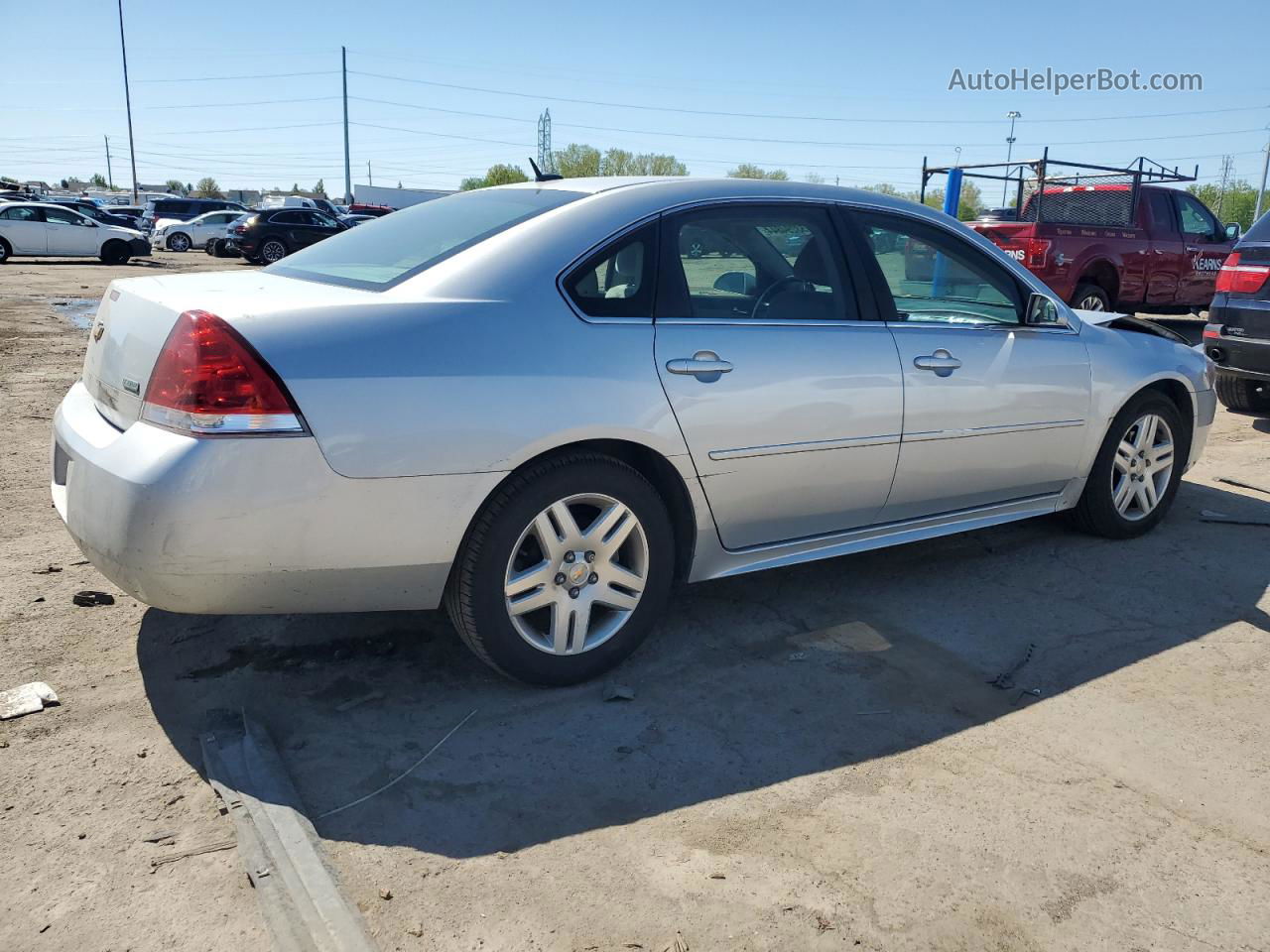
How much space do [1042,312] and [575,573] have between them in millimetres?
2471

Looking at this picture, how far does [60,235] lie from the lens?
25.9 meters

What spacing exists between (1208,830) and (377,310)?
8.54ft

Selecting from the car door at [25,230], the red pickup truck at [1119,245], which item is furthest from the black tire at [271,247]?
the red pickup truck at [1119,245]

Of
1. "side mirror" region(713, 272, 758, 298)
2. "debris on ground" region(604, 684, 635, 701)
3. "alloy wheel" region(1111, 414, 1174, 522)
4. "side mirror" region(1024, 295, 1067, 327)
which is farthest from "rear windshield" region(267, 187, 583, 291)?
"alloy wheel" region(1111, 414, 1174, 522)

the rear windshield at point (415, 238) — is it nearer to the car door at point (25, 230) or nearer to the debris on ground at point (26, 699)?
the debris on ground at point (26, 699)

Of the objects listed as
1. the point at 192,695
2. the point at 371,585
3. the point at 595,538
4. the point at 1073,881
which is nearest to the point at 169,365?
the point at 371,585

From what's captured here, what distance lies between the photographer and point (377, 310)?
291 cm

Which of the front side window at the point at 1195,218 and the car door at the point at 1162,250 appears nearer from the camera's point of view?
the car door at the point at 1162,250

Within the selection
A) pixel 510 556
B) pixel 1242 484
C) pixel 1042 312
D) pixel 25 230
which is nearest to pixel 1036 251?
pixel 1242 484

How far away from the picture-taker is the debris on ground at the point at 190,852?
95.0 inches

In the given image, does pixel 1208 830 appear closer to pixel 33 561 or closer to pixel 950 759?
pixel 950 759

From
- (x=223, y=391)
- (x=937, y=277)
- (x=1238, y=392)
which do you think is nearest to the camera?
(x=223, y=391)

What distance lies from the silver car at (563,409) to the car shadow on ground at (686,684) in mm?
264

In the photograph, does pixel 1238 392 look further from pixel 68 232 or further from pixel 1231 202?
pixel 1231 202
